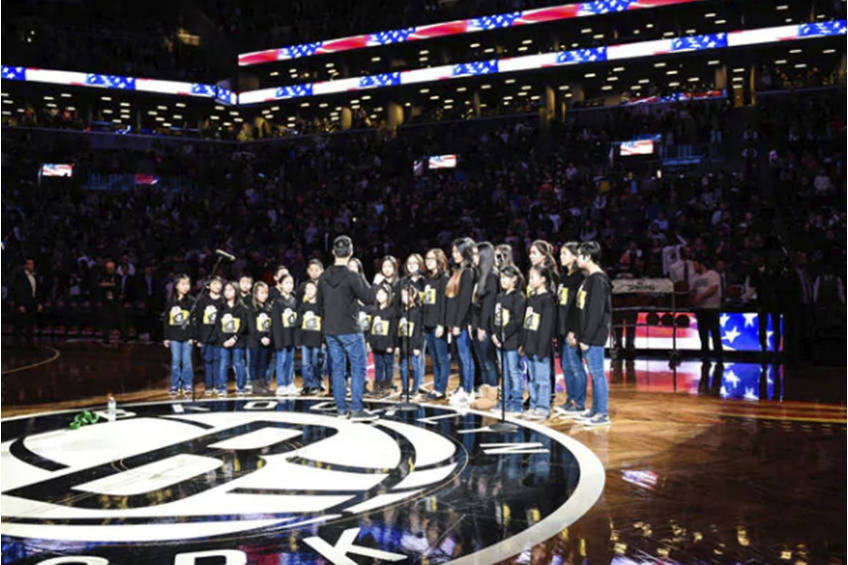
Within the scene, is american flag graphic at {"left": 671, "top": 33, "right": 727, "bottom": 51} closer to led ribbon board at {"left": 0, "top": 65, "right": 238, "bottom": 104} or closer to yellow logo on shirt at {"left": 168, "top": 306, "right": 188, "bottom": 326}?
led ribbon board at {"left": 0, "top": 65, "right": 238, "bottom": 104}

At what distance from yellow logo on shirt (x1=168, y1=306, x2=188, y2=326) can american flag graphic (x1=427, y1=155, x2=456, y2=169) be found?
67.1 feet

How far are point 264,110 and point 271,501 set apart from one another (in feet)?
130

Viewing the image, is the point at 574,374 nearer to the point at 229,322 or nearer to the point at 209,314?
the point at 229,322

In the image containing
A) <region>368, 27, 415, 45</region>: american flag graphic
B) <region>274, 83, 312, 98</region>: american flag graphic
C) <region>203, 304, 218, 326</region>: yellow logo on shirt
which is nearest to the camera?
<region>203, 304, 218, 326</region>: yellow logo on shirt

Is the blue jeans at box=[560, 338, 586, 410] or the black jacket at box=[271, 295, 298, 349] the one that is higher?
the black jacket at box=[271, 295, 298, 349]

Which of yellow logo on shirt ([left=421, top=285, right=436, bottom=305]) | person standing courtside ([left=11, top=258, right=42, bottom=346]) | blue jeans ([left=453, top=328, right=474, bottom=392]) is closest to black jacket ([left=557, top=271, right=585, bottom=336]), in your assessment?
blue jeans ([left=453, top=328, right=474, bottom=392])

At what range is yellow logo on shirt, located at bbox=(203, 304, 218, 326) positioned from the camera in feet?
32.3

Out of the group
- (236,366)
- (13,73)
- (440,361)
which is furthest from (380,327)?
(13,73)

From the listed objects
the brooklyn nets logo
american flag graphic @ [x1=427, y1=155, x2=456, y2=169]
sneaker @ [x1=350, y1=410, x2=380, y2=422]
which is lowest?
the brooklyn nets logo

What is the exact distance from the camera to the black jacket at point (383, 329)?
9.33 meters

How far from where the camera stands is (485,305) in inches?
339

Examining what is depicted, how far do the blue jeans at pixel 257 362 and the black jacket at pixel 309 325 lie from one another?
745 millimetres

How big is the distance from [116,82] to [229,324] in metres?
31.6

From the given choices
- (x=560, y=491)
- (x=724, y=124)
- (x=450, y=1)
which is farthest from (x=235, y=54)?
(x=560, y=491)
